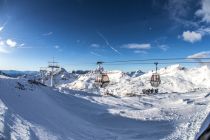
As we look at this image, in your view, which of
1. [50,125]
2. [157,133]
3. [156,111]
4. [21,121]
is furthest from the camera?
[156,111]

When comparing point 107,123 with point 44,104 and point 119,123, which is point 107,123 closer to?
point 119,123

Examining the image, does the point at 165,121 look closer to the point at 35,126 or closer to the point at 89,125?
the point at 89,125

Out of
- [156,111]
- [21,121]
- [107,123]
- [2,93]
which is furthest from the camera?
[156,111]

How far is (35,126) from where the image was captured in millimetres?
17844

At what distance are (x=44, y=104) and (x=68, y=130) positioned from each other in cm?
429

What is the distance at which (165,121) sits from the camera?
27594 mm

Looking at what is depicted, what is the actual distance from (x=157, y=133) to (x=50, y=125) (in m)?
8.64

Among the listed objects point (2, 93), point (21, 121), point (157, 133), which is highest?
point (2, 93)

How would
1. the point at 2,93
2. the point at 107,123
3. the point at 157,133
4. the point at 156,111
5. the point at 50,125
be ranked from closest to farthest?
1. the point at 50,125
2. the point at 2,93
3. the point at 157,133
4. the point at 107,123
5. the point at 156,111

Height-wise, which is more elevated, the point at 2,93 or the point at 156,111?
the point at 2,93

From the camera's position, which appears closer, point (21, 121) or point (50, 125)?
point (21, 121)

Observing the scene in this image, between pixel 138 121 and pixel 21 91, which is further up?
pixel 21 91

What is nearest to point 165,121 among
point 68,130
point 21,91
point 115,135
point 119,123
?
point 119,123

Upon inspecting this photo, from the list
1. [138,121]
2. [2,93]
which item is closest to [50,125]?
[2,93]
